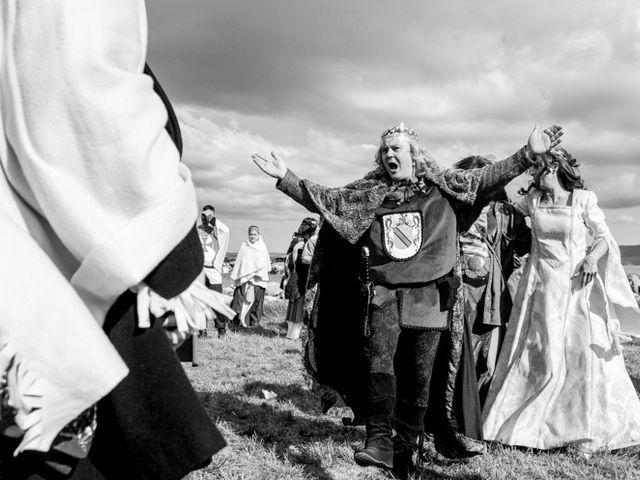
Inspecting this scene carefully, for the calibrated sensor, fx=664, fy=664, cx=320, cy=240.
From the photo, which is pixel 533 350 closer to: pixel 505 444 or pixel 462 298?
pixel 505 444

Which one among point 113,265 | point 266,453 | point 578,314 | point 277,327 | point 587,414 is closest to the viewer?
point 113,265

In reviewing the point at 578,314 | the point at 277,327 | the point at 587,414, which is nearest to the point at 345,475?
the point at 587,414

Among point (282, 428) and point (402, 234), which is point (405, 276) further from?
point (282, 428)

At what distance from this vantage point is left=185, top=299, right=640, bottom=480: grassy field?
158 inches

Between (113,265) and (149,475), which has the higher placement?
(113,265)

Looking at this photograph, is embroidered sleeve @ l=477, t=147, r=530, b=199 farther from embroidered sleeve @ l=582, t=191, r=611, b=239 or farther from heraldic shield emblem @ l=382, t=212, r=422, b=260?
embroidered sleeve @ l=582, t=191, r=611, b=239

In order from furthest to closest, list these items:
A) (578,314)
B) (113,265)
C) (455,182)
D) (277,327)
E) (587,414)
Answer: (277,327)
(578,314)
(587,414)
(455,182)
(113,265)

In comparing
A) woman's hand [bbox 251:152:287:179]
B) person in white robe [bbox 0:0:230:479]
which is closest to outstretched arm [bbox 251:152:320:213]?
woman's hand [bbox 251:152:287:179]

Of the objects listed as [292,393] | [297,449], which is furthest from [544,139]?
[292,393]

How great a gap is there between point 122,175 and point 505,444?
163 inches

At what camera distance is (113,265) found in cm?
131

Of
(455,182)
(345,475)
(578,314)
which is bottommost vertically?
(345,475)

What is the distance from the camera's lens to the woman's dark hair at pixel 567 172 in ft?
16.9

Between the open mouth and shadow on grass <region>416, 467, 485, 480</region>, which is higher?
the open mouth
